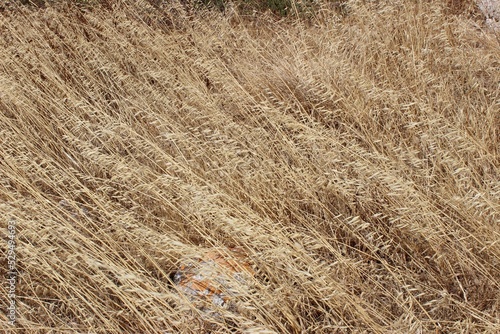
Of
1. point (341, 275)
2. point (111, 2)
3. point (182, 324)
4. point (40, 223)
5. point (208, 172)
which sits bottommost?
point (341, 275)

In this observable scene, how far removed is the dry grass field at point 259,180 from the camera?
2.06 metres

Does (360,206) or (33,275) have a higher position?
(33,275)

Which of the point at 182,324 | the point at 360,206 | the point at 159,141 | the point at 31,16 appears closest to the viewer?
the point at 182,324

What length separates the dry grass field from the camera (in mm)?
2057

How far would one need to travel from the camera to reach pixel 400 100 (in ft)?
10.9

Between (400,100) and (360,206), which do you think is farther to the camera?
(400,100)

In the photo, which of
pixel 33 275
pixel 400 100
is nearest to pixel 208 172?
pixel 33 275

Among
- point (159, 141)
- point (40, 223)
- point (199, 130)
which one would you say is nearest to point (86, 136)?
point (159, 141)

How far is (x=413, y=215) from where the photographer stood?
223 cm

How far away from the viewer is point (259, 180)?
8.62ft

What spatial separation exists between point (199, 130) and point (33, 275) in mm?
1382

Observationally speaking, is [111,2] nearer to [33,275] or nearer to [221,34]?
[221,34]

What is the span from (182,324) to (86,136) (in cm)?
176

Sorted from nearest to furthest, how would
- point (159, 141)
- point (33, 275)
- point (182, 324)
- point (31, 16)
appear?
point (182, 324) < point (33, 275) < point (159, 141) < point (31, 16)
